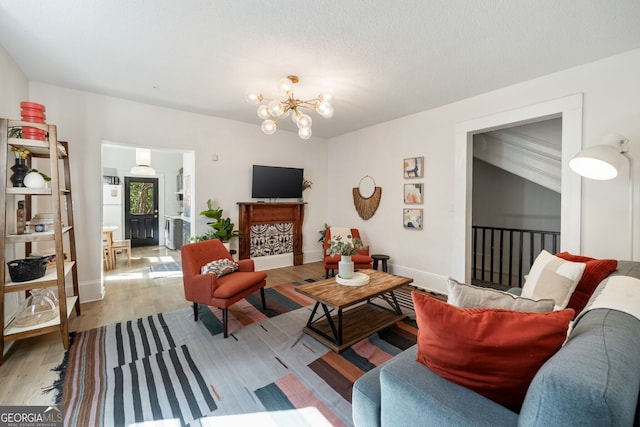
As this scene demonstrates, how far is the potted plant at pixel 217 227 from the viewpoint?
4155 mm

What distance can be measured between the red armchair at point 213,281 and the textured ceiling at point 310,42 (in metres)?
1.88

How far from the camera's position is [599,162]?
2.12 m

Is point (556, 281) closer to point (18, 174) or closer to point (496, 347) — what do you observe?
point (496, 347)

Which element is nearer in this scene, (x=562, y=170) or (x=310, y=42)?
(x=310, y=42)

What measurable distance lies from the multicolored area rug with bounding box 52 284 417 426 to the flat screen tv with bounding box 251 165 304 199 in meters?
2.40

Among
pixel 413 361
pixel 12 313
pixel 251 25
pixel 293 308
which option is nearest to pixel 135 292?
pixel 12 313

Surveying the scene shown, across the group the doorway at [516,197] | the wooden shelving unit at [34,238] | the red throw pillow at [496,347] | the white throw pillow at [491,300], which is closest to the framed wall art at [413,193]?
the doorway at [516,197]

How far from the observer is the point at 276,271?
4824 millimetres

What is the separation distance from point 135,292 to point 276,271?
208 centimetres

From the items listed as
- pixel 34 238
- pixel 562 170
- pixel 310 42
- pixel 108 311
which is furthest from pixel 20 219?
pixel 562 170

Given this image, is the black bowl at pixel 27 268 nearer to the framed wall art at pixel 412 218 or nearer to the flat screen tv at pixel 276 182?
the flat screen tv at pixel 276 182

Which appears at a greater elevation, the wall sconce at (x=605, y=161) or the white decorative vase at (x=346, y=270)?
the wall sconce at (x=605, y=161)

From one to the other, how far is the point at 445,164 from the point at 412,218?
914 mm

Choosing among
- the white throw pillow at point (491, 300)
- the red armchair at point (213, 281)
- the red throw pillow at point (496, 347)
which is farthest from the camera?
the red armchair at point (213, 281)
